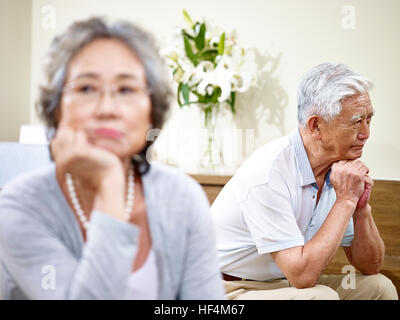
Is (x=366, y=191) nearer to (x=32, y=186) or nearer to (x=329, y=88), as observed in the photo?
(x=329, y=88)

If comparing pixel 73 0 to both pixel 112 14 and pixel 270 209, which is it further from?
pixel 270 209

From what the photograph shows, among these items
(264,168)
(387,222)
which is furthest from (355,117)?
(387,222)

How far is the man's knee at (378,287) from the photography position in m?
1.58

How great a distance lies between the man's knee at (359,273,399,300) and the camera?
5.20ft

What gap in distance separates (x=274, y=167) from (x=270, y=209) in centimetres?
13

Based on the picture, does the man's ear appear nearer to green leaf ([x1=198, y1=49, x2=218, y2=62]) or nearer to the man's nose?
the man's nose

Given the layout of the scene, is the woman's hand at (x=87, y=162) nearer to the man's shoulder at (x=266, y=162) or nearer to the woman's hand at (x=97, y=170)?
the woman's hand at (x=97, y=170)

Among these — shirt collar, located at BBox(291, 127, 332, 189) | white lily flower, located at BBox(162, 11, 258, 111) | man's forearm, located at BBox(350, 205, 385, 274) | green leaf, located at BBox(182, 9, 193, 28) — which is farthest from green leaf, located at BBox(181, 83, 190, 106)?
man's forearm, located at BBox(350, 205, 385, 274)

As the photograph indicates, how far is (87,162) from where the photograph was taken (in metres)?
0.89

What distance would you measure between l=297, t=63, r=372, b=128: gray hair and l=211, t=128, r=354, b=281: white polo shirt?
0.36ft

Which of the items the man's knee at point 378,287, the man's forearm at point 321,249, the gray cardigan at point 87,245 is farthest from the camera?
the man's knee at point 378,287

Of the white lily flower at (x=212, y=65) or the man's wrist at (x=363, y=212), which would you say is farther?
the white lily flower at (x=212, y=65)

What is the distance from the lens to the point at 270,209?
1408 millimetres

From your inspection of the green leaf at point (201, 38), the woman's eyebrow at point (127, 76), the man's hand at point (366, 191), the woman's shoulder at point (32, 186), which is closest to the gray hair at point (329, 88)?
the man's hand at point (366, 191)
